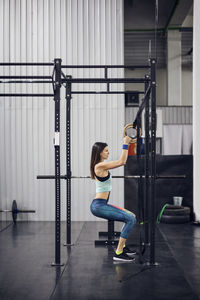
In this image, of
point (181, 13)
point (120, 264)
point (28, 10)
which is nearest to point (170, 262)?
point (120, 264)

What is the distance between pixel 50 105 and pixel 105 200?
3327 mm

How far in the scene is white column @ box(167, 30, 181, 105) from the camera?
1195 cm

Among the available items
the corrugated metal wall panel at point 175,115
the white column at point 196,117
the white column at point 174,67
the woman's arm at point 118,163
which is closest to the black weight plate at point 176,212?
the white column at point 196,117

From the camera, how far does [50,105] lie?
6914 millimetres

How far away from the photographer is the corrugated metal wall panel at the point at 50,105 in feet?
22.5

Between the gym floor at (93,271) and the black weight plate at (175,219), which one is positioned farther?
the black weight plate at (175,219)

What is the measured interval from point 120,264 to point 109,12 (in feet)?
16.3

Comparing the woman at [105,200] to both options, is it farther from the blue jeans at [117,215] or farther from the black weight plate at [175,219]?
the black weight plate at [175,219]

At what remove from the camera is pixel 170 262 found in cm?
394

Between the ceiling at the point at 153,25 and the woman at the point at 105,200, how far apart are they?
5266 millimetres

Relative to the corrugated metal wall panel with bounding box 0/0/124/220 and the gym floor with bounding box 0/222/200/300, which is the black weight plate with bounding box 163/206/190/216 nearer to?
the gym floor with bounding box 0/222/200/300

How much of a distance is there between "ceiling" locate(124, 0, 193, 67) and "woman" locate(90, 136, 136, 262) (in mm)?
5266

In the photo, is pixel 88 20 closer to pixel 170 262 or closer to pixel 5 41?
pixel 5 41

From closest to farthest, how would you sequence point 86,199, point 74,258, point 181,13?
point 74,258 < point 86,199 < point 181,13
